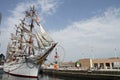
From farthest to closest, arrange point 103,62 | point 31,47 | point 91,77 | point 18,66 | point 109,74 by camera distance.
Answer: point 103,62
point 31,47
point 18,66
point 91,77
point 109,74

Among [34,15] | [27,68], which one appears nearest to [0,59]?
[34,15]

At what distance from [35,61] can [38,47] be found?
643cm

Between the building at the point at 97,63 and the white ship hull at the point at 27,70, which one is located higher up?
the building at the point at 97,63

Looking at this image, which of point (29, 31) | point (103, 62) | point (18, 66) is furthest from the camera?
point (103, 62)

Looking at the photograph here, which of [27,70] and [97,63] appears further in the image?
[97,63]

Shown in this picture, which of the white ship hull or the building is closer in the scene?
the white ship hull

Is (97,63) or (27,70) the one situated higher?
(97,63)

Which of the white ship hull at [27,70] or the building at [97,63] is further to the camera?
the building at [97,63]

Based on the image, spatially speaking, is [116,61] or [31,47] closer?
[31,47]

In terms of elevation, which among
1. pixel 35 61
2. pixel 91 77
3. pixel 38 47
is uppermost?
pixel 38 47

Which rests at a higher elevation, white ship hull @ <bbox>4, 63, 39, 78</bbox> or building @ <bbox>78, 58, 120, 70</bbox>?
building @ <bbox>78, 58, 120, 70</bbox>

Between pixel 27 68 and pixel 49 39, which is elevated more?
pixel 49 39

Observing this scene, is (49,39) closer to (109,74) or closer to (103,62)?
(109,74)

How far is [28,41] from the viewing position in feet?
192
